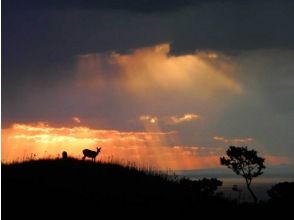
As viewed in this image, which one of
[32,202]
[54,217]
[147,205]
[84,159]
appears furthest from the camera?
[84,159]

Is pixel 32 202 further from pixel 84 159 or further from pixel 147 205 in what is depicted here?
pixel 84 159

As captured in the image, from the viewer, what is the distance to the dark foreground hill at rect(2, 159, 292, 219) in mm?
28141

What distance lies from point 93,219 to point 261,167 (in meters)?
55.5

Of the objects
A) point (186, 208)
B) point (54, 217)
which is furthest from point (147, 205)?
point (54, 217)

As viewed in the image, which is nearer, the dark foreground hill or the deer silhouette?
the dark foreground hill

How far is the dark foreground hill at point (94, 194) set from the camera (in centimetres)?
2814

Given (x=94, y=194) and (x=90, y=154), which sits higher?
(x=90, y=154)

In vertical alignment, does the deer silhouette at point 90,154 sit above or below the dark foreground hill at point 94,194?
above

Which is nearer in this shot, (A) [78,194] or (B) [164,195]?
(A) [78,194]

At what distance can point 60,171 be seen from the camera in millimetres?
35469

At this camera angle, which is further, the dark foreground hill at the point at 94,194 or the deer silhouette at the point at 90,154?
the deer silhouette at the point at 90,154

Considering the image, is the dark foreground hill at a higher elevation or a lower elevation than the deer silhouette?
lower

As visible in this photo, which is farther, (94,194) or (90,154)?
(90,154)

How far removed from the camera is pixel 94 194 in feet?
102
